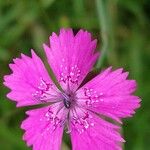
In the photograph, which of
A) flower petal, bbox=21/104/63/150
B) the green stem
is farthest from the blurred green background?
flower petal, bbox=21/104/63/150

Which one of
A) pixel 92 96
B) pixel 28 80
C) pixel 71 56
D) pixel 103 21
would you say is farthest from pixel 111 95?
pixel 103 21

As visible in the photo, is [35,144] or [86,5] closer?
[35,144]

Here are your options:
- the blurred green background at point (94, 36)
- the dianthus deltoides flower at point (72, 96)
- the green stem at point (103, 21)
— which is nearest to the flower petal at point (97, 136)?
the dianthus deltoides flower at point (72, 96)

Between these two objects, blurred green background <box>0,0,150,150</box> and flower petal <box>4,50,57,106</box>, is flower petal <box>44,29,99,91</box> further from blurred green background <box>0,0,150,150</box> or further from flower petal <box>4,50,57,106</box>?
blurred green background <box>0,0,150,150</box>

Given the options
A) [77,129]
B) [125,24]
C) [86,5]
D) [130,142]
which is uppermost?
[86,5]

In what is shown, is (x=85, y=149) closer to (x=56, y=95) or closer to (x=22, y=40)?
(x=56, y=95)

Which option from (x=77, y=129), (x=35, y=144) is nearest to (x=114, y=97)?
(x=77, y=129)

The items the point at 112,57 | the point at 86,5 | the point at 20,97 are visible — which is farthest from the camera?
the point at 86,5
